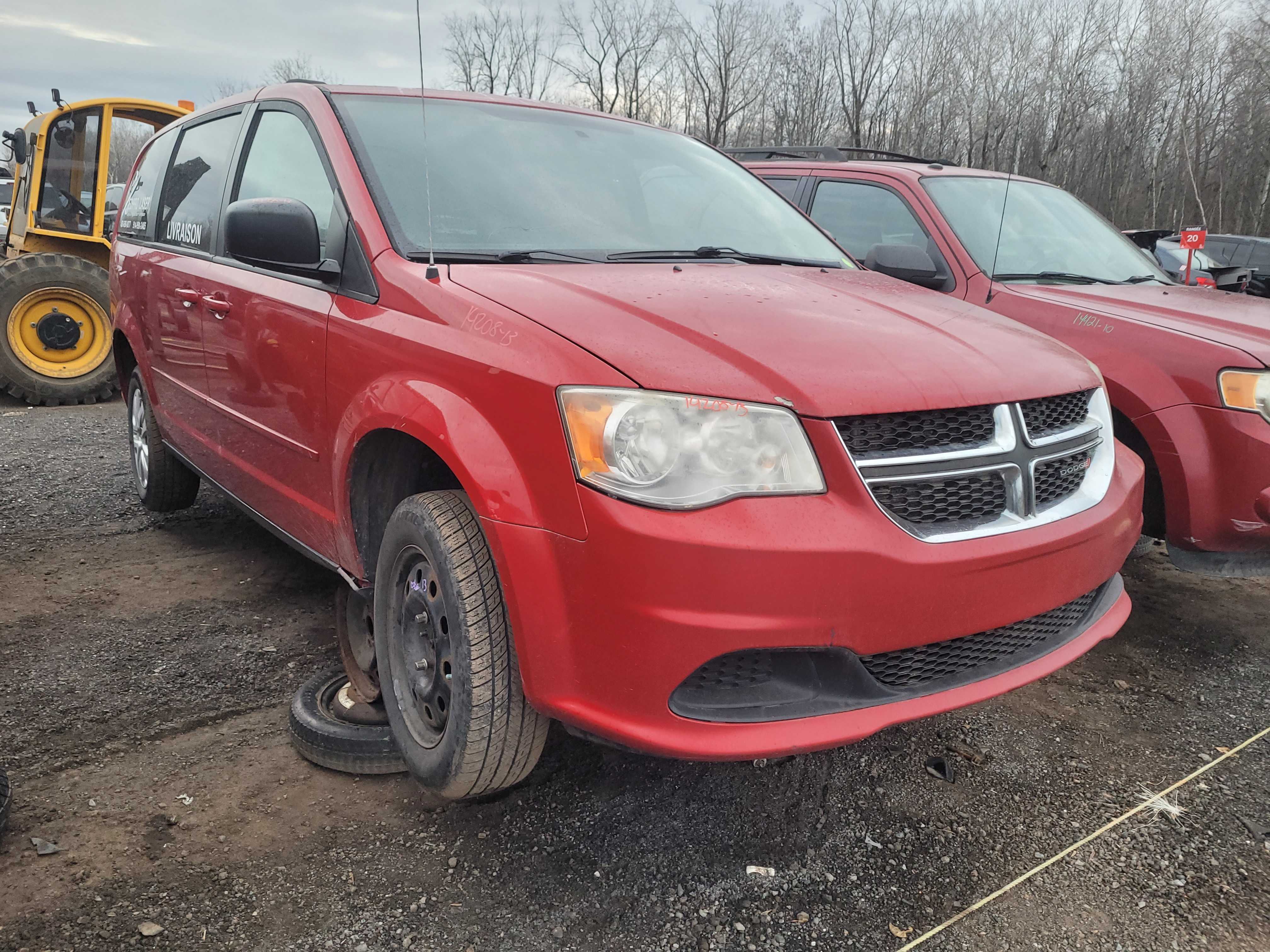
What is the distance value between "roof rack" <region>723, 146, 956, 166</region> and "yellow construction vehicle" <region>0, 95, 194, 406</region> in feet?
16.2

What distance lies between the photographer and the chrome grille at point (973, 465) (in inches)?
71.6

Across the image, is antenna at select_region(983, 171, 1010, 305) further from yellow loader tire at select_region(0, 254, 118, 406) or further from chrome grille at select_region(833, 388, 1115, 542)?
yellow loader tire at select_region(0, 254, 118, 406)

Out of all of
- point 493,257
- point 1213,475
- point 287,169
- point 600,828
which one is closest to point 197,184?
point 287,169

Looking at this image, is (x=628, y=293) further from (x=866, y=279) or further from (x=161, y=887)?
(x=161, y=887)

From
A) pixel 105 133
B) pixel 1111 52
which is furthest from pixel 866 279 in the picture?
pixel 1111 52

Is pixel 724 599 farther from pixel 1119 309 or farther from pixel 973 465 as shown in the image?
pixel 1119 309

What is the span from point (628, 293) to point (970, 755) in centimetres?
162

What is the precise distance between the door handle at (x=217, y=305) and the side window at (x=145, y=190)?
3.60 feet

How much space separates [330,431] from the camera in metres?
2.45

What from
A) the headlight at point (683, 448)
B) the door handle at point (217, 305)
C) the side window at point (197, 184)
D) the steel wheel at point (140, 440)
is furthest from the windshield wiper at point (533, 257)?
the steel wheel at point (140, 440)

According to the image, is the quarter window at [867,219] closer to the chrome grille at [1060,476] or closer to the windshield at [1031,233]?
the windshield at [1031,233]

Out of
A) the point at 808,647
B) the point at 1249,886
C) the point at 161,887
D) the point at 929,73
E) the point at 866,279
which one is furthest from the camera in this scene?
the point at 929,73

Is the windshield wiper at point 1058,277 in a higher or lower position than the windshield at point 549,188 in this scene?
lower

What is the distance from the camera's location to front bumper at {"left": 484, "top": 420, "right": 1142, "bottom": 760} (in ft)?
5.44
